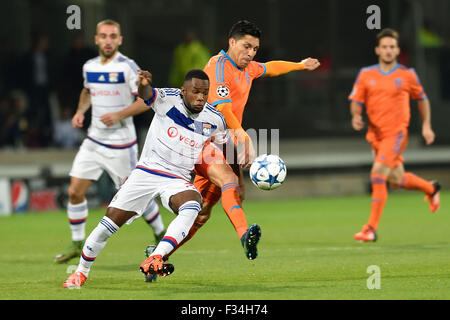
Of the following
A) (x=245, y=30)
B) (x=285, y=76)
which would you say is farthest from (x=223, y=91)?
(x=285, y=76)

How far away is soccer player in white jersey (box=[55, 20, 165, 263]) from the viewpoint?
11.3 metres

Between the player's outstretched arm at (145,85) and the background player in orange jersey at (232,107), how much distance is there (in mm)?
969

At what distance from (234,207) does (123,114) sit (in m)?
2.64

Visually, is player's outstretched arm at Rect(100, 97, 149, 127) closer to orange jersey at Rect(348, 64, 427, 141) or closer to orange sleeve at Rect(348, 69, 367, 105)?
orange sleeve at Rect(348, 69, 367, 105)

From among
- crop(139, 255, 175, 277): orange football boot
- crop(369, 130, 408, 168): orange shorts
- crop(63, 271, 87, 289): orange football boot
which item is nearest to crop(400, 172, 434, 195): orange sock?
crop(369, 130, 408, 168): orange shorts

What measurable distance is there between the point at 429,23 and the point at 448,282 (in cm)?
1551

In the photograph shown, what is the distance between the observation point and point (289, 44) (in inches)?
902

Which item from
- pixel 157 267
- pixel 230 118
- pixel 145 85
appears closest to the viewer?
pixel 157 267

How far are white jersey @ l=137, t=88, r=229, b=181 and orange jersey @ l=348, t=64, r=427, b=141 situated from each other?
15.5 ft

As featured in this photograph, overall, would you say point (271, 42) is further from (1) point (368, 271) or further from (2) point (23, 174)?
(1) point (368, 271)

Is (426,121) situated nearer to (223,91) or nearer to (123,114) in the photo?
(123,114)

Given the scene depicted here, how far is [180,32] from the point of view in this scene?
78.2 feet

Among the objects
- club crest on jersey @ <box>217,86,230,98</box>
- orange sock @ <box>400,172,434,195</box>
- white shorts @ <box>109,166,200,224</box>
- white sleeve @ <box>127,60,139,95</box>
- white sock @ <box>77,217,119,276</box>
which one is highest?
white sleeve @ <box>127,60,139,95</box>
